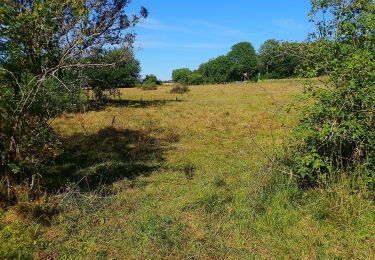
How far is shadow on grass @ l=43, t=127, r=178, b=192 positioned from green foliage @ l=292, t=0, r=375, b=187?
12.7 feet

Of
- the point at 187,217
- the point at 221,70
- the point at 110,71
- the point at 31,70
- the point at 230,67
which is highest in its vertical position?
the point at 230,67

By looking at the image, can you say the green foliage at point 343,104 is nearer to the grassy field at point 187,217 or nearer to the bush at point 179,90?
the grassy field at point 187,217

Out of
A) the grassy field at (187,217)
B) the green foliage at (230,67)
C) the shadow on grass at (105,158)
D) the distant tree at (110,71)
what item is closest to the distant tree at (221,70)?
the green foliage at (230,67)

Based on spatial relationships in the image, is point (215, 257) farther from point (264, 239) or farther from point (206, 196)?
point (206, 196)

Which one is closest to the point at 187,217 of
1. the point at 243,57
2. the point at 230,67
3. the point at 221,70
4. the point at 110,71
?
the point at 110,71

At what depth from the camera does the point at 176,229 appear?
A: 5.27m

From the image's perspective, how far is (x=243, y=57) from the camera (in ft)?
376

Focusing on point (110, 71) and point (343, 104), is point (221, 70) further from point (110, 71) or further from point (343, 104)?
point (343, 104)

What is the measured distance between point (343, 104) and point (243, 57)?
11226 centimetres

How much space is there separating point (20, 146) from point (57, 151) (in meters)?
0.62

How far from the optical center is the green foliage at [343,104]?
18.5 ft

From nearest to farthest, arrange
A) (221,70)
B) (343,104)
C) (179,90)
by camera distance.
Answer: (343,104), (179,90), (221,70)

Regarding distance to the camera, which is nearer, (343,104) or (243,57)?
(343,104)

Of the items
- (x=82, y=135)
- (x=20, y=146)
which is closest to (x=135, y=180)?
(x=20, y=146)
